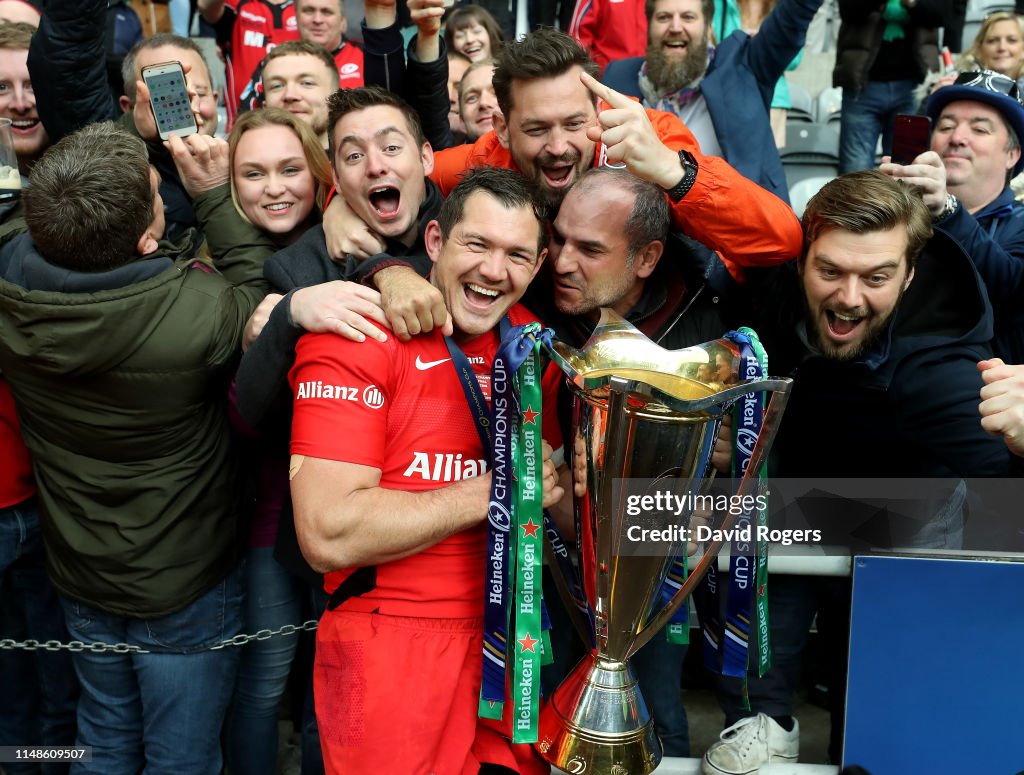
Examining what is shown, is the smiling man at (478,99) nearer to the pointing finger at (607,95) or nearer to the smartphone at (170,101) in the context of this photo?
the smartphone at (170,101)

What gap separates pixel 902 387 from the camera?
2.58 metres

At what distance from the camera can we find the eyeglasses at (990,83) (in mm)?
3359

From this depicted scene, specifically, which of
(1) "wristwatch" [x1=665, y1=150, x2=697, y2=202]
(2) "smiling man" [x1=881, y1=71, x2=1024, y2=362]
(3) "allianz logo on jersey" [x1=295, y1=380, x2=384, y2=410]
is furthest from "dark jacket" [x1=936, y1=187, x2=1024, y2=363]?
(3) "allianz logo on jersey" [x1=295, y1=380, x2=384, y2=410]

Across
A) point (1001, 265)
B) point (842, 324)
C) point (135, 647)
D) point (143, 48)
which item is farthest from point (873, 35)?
point (135, 647)

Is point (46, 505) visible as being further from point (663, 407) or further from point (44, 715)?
point (663, 407)

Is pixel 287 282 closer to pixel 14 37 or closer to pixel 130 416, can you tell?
pixel 130 416

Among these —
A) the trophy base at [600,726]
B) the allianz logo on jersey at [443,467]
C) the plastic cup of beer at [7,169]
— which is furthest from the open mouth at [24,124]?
the trophy base at [600,726]

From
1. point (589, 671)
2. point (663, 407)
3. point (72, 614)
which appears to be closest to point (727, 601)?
point (589, 671)

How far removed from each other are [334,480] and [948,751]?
1680mm

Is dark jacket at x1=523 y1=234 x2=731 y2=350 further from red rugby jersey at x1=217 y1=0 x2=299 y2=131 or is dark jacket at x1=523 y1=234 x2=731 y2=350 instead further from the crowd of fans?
red rugby jersey at x1=217 y1=0 x2=299 y2=131

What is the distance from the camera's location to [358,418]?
2053mm

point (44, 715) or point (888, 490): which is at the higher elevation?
point (888, 490)

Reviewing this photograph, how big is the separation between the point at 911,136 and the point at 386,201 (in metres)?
1.55

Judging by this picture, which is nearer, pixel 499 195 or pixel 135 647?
pixel 499 195
